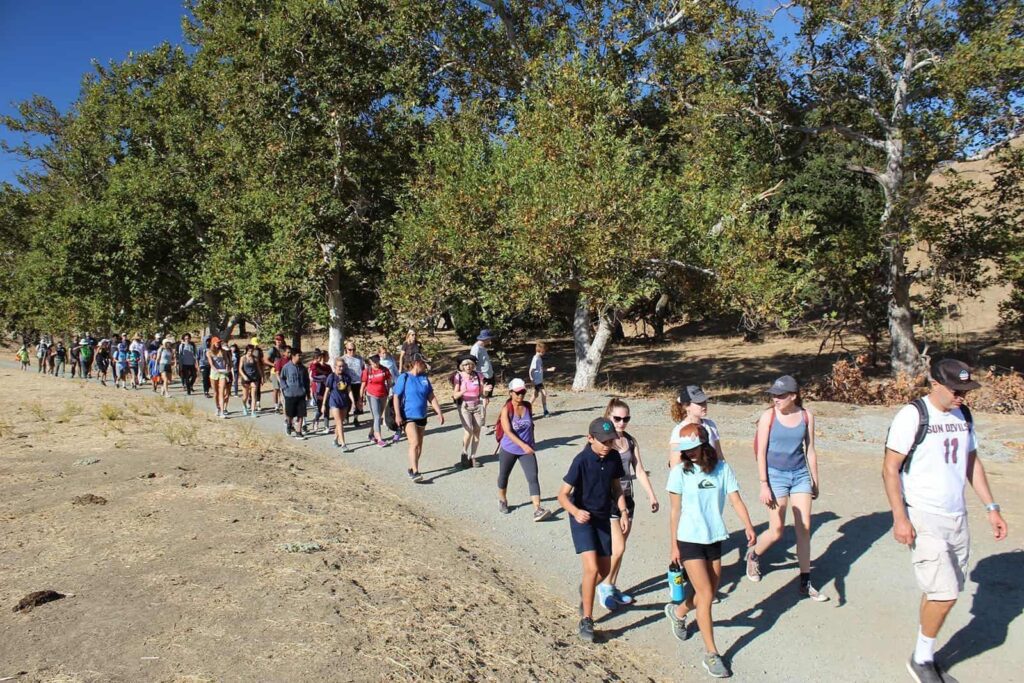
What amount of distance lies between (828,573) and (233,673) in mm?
4905

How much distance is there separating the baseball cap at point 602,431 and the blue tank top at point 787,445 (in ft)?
4.80

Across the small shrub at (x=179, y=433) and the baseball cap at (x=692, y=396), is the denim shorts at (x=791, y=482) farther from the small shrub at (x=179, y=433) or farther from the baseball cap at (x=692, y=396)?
the small shrub at (x=179, y=433)

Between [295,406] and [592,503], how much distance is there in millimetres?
9122

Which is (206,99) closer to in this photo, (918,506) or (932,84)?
(932,84)

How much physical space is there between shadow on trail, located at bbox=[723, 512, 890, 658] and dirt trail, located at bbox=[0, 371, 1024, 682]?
2cm

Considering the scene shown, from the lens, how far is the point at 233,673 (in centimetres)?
431

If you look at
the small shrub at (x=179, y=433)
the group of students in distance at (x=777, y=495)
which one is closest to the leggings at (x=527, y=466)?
the group of students in distance at (x=777, y=495)

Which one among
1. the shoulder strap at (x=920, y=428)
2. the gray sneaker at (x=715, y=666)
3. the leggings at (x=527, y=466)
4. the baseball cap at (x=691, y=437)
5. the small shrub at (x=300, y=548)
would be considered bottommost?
the gray sneaker at (x=715, y=666)

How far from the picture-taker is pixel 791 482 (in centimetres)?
606

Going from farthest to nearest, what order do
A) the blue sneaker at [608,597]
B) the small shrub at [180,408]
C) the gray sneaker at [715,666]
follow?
the small shrub at [180,408]
the blue sneaker at [608,597]
the gray sneaker at [715,666]

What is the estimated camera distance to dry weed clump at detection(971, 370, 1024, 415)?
14.7m

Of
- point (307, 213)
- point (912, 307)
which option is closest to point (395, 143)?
point (307, 213)

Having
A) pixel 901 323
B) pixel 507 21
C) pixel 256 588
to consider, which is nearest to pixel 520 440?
pixel 256 588

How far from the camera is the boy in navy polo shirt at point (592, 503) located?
18.0ft
